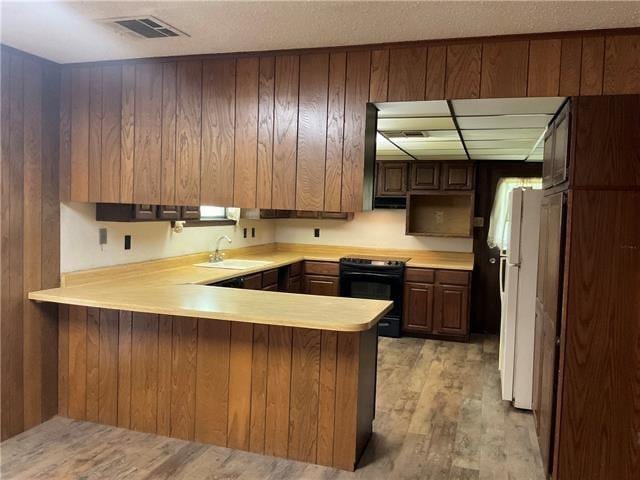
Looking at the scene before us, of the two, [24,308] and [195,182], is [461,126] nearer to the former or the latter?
[195,182]

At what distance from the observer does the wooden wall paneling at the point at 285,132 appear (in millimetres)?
2803

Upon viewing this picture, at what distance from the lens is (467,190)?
5906 millimetres

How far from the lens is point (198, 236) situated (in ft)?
15.9

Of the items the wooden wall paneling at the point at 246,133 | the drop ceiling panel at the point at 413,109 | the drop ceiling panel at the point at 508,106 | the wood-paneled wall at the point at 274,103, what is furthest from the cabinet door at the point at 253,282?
the drop ceiling panel at the point at 508,106

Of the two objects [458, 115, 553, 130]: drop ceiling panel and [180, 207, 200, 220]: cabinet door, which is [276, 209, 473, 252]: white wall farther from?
[458, 115, 553, 130]: drop ceiling panel

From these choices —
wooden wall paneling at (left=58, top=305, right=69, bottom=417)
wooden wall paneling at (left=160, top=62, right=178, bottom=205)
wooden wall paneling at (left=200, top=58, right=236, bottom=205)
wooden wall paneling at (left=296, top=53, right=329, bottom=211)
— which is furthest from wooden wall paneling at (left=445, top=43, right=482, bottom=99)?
wooden wall paneling at (left=58, top=305, right=69, bottom=417)

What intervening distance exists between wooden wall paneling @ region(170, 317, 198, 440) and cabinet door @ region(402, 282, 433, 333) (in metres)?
3.12

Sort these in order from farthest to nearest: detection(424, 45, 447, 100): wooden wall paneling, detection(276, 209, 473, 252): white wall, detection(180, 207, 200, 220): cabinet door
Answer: detection(276, 209, 473, 252): white wall → detection(180, 207, 200, 220): cabinet door → detection(424, 45, 447, 100): wooden wall paneling

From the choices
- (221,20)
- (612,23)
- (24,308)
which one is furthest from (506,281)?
(24,308)

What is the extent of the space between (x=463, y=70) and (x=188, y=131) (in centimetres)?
155

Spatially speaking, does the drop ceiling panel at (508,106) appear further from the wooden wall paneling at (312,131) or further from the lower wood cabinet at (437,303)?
the lower wood cabinet at (437,303)

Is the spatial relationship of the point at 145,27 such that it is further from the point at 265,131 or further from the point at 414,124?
the point at 414,124

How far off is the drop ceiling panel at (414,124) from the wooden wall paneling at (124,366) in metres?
2.03

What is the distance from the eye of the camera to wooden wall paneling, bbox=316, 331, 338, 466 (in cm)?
288
